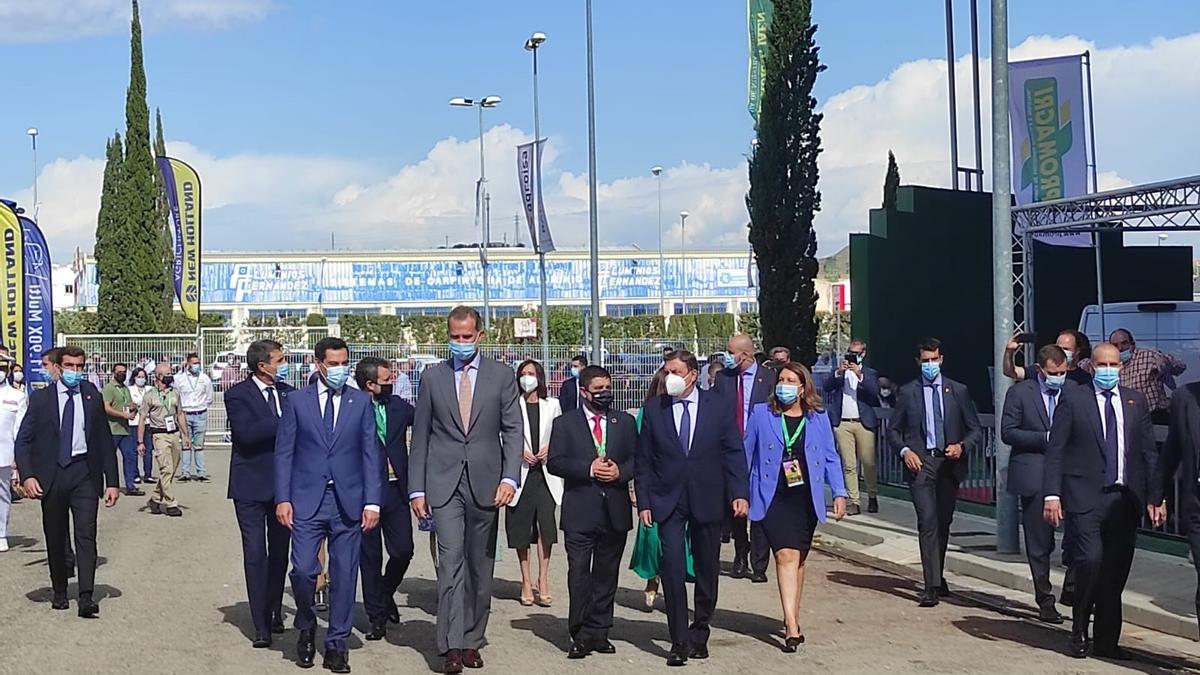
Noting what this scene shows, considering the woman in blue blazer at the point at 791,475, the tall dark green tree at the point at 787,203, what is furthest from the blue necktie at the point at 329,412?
the tall dark green tree at the point at 787,203

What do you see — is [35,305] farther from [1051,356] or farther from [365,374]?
[1051,356]

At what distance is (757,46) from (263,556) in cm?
1828

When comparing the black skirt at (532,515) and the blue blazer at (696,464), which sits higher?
the blue blazer at (696,464)

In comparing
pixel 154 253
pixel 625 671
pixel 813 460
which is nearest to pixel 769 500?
pixel 813 460

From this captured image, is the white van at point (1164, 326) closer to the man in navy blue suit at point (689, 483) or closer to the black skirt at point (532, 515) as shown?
the black skirt at point (532, 515)

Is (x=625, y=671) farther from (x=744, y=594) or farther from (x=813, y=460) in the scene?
(x=744, y=594)

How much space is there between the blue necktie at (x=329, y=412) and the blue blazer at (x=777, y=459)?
282 cm

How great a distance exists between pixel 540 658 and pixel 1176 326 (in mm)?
15094

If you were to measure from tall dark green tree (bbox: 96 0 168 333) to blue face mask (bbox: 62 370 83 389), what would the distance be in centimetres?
3107

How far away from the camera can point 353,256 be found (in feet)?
234

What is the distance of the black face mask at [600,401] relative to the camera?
932 cm

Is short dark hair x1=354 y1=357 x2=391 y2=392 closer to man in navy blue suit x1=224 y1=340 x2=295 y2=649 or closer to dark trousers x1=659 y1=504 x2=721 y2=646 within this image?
man in navy blue suit x1=224 y1=340 x2=295 y2=649

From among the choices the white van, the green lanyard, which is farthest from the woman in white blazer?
the white van

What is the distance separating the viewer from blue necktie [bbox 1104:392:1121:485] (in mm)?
8875
